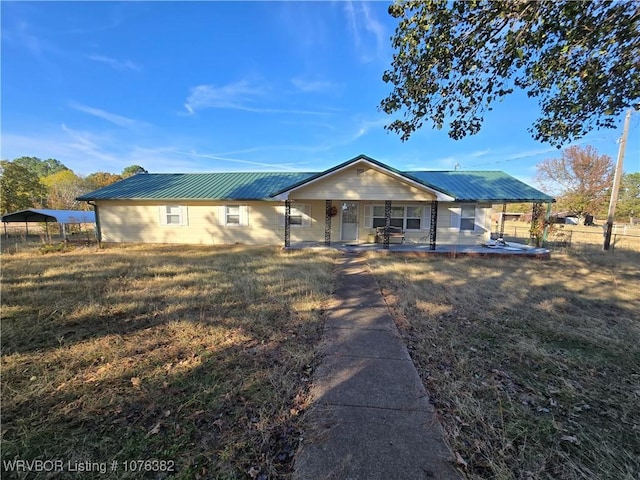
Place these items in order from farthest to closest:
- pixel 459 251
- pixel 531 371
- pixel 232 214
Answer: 1. pixel 232 214
2. pixel 459 251
3. pixel 531 371

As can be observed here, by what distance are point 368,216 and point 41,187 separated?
132ft

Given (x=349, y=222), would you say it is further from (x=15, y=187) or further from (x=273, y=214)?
(x=15, y=187)

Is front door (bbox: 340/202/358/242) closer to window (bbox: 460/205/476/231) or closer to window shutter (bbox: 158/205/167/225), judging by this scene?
window (bbox: 460/205/476/231)

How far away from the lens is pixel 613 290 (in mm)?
6836

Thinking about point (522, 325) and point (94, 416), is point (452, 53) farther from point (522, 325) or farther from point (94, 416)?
point (94, 416)

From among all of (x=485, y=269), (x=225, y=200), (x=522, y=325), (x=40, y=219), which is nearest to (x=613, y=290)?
(x=485, y=269)

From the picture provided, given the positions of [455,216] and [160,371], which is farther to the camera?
[455,216]

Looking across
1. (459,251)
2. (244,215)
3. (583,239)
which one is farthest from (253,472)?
(583,239)

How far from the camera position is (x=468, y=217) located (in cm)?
1381

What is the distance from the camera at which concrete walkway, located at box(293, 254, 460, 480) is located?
1912mm

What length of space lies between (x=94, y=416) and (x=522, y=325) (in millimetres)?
6039

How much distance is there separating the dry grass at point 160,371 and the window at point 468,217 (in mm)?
10363

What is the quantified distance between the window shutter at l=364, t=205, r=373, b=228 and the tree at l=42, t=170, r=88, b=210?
42.8 metres

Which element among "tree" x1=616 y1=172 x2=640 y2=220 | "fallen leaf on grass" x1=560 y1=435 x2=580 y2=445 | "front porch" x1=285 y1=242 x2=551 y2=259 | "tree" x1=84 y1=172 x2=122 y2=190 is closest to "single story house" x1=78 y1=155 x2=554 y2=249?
"front porch" x1=285 y1=242 x2=551 y2=259
